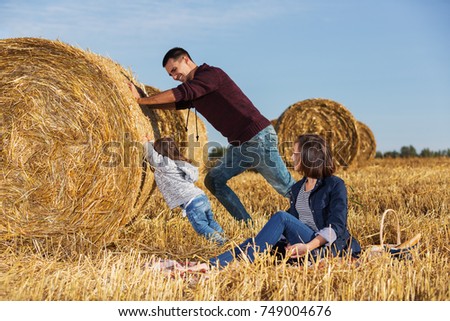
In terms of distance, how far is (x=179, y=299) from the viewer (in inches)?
150

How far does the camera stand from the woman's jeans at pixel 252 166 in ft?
20.2

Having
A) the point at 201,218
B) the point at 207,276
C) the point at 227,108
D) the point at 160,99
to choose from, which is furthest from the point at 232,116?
the point at 207,276

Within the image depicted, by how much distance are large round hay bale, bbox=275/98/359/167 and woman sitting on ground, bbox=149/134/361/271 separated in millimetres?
8087

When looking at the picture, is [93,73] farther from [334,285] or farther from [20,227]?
[334,285]

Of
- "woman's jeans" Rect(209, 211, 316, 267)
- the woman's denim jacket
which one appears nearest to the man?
the woman's denim jacket

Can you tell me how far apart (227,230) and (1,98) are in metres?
2.63

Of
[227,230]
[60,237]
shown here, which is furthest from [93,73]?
[227,230]

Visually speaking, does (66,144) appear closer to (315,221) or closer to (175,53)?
(175,53)

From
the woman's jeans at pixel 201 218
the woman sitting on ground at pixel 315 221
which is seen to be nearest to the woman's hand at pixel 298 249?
the woman sitting on ground at pixel 315 221

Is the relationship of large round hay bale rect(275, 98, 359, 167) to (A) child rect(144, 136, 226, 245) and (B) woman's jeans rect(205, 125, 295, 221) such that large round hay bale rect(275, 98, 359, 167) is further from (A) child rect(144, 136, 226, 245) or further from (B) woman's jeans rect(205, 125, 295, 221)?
(A) child rect(144, 136, 226, 245)

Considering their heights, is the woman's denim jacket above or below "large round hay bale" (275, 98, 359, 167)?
below

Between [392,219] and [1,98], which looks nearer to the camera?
[1,98]

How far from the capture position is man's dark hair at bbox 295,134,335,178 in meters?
4.74

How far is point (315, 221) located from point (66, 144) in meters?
2.58
